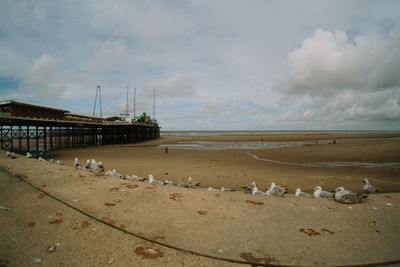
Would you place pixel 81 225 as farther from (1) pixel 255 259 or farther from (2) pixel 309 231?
(2) pixel 309 231

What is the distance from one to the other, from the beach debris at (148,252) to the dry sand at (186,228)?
15mm

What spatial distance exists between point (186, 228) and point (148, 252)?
84 centimetres

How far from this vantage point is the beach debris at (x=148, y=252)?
8.71 ft

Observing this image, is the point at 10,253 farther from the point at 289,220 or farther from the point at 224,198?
the point at 289,220

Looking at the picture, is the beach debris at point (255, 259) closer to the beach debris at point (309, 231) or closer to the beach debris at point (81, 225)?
the beach debris at point (309, 231)

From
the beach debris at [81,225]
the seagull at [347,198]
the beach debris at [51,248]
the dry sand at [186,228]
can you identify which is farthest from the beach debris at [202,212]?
the seagull at [347,198]

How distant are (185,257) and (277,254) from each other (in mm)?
1334

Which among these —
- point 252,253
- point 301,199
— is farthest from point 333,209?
point 252,253

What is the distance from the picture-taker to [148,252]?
9.00ft

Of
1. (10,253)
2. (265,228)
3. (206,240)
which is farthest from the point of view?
(265,228)

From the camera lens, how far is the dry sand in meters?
2.64

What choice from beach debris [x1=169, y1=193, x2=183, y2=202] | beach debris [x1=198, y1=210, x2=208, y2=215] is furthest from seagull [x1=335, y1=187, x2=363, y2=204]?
beach debris [x1=169, y1=193, x2=183, y2=202]

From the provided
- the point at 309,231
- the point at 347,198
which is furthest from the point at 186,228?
the point at 347,198

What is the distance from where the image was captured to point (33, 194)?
4535mm
